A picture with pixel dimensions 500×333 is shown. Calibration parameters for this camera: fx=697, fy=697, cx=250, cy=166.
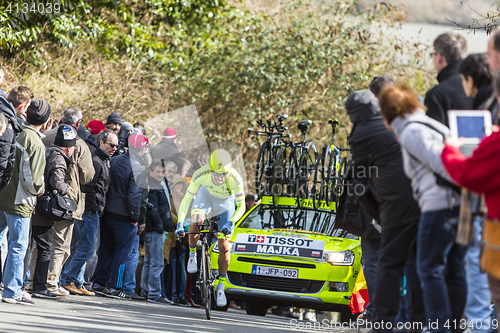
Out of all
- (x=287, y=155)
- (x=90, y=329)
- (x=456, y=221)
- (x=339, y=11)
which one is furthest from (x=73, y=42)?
(x=456, y=221)

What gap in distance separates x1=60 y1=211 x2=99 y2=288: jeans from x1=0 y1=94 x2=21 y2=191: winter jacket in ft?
8.19

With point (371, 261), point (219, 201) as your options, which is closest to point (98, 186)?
point (219, 201)

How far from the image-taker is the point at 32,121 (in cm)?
873

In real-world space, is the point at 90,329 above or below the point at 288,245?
below

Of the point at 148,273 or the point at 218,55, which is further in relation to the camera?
the point at 218,55

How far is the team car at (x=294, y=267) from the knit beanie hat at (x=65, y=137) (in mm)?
2593

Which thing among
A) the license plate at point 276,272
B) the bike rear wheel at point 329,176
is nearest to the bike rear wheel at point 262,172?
the bike rear wheel at point 329,176

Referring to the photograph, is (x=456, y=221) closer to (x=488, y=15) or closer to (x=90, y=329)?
(x=90, y=329)

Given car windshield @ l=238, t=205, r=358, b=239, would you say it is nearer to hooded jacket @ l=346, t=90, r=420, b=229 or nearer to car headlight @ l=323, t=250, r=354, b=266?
car headlight @ l=323, t=250, r=354, b=266

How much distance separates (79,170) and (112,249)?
153cm

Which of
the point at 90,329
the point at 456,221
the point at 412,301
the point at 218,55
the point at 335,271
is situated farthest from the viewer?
the point at 218,55

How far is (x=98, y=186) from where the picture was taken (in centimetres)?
1030

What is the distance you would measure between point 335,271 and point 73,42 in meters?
12.5

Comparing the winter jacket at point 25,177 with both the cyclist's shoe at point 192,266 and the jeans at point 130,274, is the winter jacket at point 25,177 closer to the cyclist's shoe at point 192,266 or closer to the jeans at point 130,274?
the cyclist's shoe at point 192,266
